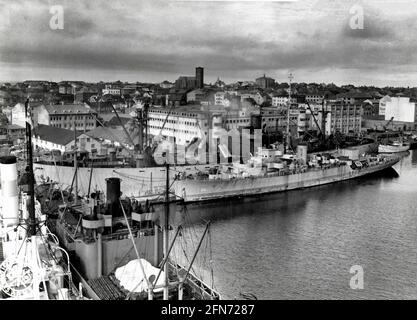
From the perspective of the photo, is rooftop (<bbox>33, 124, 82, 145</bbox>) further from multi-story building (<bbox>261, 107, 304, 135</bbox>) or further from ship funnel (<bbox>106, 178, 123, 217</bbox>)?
multi-story building (<bbox>261, 107, 304, 135</bbox>)

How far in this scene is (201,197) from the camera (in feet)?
33.5

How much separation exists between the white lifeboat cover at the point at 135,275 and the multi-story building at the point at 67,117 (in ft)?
35.2

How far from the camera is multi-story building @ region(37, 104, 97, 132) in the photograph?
14.2 meters

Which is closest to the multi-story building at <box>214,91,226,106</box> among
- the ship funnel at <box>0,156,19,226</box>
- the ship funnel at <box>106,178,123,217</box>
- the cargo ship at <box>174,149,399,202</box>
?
the cargo ship at <box>174,149,399,202</box>

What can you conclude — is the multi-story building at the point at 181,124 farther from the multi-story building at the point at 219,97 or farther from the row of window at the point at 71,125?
the multi-story building at the point at 219,97

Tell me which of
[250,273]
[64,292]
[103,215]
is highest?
[103,215]

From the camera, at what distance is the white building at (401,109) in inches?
986

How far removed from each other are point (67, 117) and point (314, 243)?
977 centimetres

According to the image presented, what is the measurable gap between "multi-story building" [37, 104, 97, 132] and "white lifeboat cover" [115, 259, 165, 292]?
10729 millimetres

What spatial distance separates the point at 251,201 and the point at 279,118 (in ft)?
31.3

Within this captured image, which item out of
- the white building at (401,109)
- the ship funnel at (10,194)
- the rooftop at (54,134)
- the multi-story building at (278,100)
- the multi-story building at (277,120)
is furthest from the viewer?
the multi-story building at (278,100)

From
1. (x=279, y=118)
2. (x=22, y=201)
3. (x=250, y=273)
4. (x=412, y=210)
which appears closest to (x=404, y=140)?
(x=279, y=118)

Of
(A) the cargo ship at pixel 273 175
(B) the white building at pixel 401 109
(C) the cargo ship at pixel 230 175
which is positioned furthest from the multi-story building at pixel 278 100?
(C) the cargo ship at pixel 230 175
